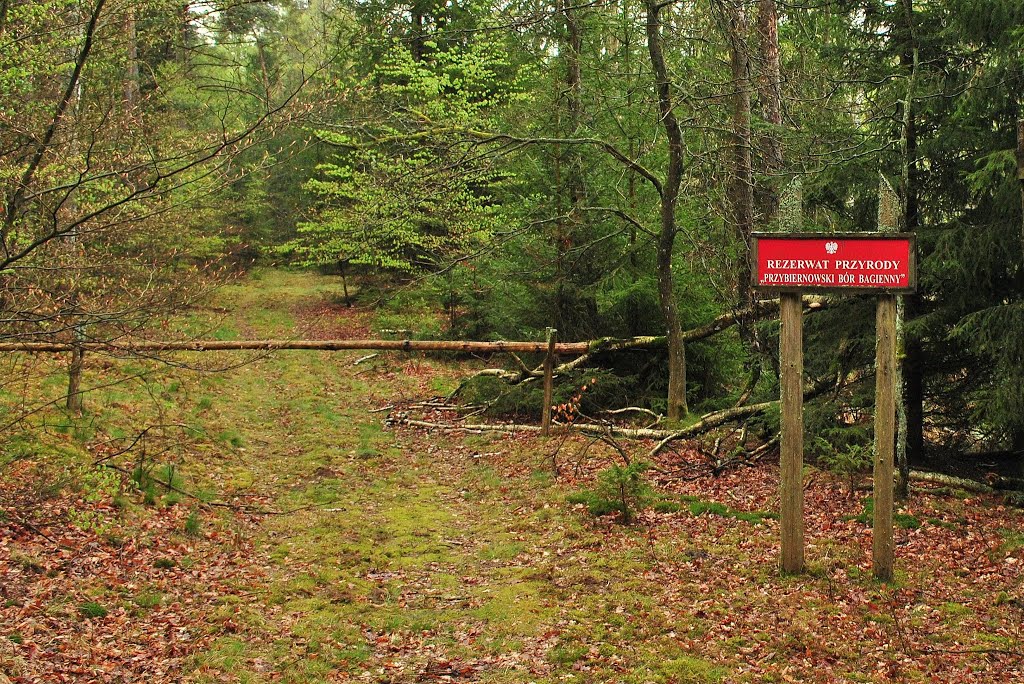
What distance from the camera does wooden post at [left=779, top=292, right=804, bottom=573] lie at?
23.3 ft

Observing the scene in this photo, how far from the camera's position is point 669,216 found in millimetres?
12203

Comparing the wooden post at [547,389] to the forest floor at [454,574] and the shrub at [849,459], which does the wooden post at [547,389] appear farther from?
the shrub at [849,459]

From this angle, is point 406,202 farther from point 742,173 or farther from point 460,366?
point 460,366

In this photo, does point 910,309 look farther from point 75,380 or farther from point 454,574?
point 75,380

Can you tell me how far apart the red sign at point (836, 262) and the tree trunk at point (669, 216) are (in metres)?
4.98

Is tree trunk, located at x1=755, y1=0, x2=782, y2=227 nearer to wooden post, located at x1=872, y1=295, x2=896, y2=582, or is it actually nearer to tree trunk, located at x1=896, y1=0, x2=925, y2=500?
tree trunk, located at x1=896, y1=0, x2=925, y2=500

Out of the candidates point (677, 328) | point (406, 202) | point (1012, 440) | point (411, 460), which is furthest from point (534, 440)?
point (1012, 440)

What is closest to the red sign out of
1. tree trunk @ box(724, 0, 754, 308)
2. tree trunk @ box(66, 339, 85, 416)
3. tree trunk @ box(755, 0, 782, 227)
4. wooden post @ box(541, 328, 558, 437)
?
tree trunk @ box(755, 0, 782, 227)

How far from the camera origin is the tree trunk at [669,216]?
11484 millimetres

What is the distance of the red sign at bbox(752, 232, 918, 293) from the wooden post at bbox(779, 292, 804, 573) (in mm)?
215

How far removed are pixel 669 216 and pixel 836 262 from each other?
5542mm

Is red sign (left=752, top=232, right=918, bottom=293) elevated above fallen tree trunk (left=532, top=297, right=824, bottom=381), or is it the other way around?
red sign (left=752, top=232, right=918, bottom=293)

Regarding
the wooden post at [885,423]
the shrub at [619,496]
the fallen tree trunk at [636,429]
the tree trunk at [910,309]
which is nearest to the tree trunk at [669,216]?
the fallen tree trunk at [636,429]

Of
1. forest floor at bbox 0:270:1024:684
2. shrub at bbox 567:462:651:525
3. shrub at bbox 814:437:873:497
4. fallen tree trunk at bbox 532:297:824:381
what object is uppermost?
fallen tree trunk at bbox 532:297:824:381
